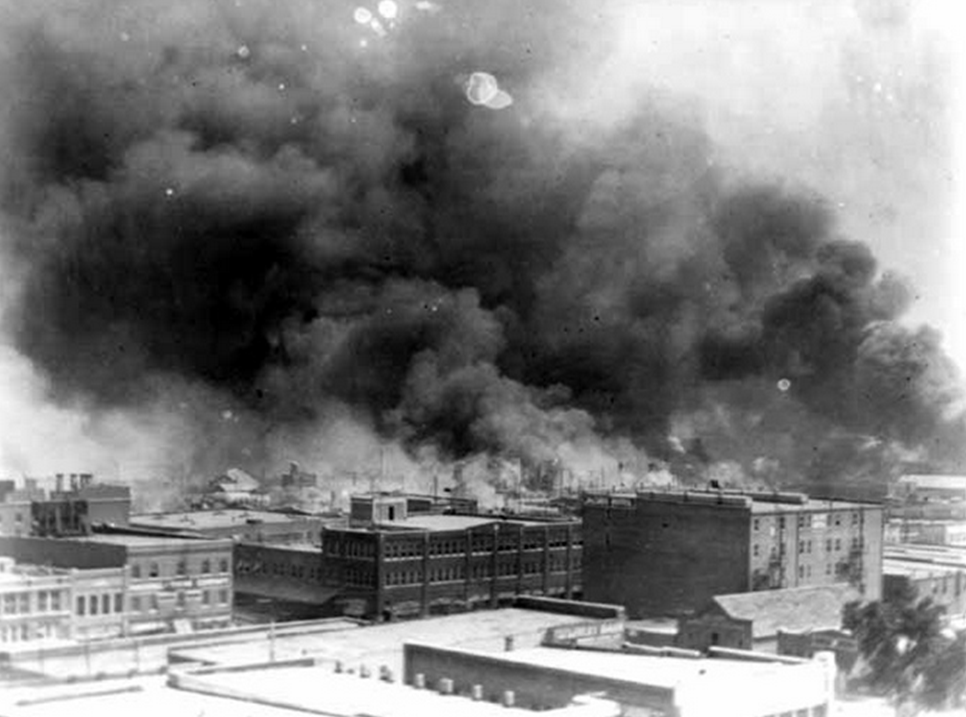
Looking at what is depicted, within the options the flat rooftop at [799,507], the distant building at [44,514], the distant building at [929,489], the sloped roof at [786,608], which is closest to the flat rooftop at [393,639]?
the sloped roof at [786,608]

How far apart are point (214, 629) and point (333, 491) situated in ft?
120

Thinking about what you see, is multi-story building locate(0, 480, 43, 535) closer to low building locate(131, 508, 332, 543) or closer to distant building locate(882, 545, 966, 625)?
low building locate(131, 508, 332, 543)

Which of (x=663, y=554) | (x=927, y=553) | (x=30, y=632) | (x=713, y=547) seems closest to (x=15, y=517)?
(x=30, y=632)

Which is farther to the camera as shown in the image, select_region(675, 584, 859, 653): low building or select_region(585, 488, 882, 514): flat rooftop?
select_region(585, 488, 882, 514): flat rooftop

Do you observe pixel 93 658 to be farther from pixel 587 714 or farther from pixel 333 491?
pixel 333 491

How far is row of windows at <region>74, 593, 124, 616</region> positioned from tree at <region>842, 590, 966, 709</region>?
18.0 meters

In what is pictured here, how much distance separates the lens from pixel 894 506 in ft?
240

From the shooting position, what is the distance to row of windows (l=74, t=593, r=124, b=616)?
3947 centimetres

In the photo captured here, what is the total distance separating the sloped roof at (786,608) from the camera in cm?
4000

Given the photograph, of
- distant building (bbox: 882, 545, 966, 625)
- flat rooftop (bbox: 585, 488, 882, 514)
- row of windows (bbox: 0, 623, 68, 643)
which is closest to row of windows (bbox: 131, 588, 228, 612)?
row of windows (bbox: 0, 623, 68, 643)

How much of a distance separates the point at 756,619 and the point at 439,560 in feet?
48.7

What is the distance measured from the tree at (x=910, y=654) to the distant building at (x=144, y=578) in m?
16.5

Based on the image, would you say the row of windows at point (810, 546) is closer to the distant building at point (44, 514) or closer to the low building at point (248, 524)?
the distant building at point (44, 514)

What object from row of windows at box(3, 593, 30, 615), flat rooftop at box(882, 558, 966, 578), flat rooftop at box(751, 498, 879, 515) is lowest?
row of windows at box(3, 593, 30, 615)
